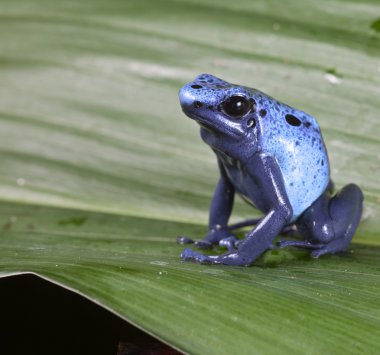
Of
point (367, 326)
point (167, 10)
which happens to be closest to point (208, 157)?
point (167, 10)

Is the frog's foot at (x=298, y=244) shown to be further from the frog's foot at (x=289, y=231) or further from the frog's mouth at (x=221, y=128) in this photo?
the frog's mouth at (x=221, y=128)

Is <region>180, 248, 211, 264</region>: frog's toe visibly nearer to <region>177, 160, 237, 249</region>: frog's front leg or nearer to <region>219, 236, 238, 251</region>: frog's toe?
<region>219, 236, 238, 251</region>: frog's toe

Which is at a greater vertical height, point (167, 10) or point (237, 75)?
point (167, 10)

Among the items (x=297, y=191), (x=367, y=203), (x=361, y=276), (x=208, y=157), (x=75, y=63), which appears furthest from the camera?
(x=75, y=63)

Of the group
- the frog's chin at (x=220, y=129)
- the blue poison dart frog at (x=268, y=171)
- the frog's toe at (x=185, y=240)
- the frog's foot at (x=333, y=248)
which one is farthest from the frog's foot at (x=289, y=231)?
the frog's chin at (x=220, y=129)

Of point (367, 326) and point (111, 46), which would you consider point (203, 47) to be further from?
point (367, 326)

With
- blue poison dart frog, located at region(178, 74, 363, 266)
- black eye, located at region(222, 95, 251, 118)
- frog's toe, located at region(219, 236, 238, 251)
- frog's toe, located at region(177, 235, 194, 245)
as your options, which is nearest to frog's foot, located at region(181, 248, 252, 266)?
blue poison dart frog, located at region(178, 74, 363, 266)

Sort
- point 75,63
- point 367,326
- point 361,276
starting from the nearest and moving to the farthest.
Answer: point 367,326
point 361,276
point 75,63

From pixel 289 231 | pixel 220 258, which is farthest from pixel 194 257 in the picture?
pixel 289 231
